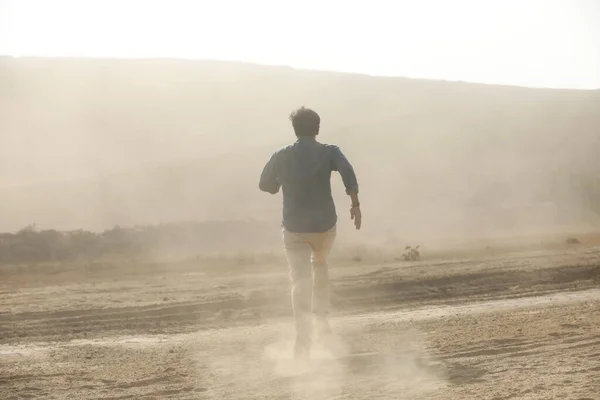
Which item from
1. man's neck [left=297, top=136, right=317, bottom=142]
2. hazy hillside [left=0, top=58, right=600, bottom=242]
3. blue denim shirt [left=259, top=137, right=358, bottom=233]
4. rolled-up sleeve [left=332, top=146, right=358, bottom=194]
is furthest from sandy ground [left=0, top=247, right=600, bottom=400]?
hazy hillside [left=0, top=58, right=600, bottom=242]

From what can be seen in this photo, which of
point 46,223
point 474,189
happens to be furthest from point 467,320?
point 474,189

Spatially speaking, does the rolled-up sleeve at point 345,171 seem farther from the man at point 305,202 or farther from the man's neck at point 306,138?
the man's neck at point 306,138

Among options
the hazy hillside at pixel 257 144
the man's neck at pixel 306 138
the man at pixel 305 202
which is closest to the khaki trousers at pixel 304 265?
the man at pixel 305 202

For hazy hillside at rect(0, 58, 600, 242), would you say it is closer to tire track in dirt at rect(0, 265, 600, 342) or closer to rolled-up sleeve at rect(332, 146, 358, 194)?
tire track in dirt at rect(0, 265, 600, 342)

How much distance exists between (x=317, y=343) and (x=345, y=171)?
5.14ft

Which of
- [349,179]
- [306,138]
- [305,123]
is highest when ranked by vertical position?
[305,123]

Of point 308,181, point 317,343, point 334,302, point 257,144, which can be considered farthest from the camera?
point 257,144

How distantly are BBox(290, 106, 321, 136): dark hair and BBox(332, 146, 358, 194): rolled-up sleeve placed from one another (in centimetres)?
27

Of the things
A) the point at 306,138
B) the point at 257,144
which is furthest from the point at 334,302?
the point at 257,144

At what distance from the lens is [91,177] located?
3309 cm

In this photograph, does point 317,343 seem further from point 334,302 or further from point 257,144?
point 257,144

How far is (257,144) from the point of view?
4316 centimetres

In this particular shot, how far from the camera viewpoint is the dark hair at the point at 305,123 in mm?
5773

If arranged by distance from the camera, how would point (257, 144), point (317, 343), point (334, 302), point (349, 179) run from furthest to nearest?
point (257, 144) < point (334, 302) < point (317, 343) < point (349, 179)
